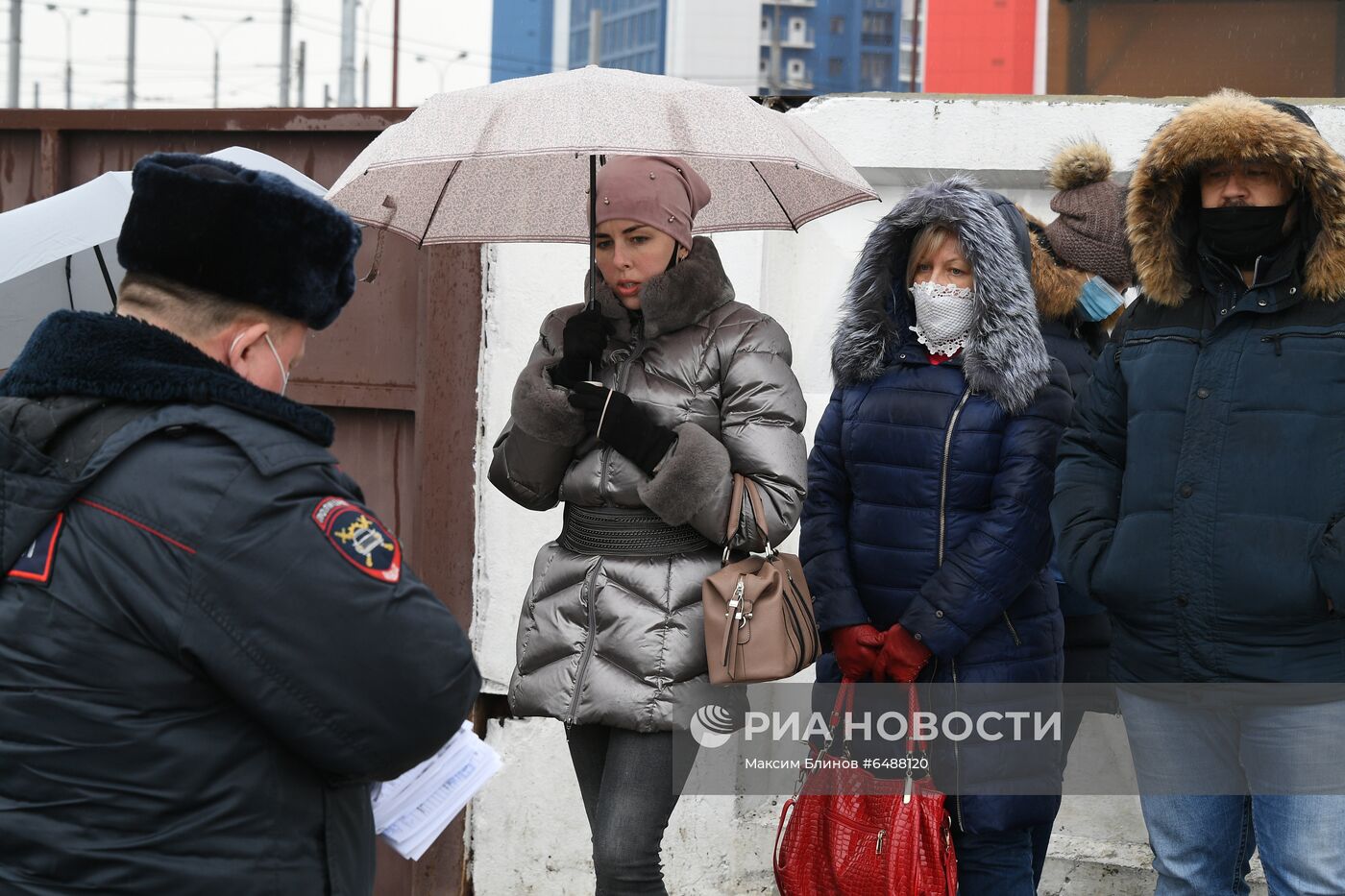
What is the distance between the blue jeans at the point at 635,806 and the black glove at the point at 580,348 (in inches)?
29.3

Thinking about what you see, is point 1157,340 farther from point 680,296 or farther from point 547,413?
point 547,413

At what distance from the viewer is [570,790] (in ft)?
14.3

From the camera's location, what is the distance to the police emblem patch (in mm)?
1599

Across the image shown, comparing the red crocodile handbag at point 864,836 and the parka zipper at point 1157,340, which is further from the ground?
the parka zipper at point 1157,340

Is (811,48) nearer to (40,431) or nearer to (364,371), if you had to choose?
(364,371)

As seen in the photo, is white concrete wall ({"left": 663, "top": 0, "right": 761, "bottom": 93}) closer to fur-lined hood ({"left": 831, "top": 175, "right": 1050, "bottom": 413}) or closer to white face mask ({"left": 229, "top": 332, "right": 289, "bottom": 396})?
fur-lined hood ({"left": 831, "top": 175, "right": 1050, "bottom": 413})

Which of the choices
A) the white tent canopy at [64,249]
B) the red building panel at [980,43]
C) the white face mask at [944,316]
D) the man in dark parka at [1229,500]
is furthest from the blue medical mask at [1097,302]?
the red building panel at [980,43]

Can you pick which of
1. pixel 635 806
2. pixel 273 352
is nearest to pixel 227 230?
pixel 273 352

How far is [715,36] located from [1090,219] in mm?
21253

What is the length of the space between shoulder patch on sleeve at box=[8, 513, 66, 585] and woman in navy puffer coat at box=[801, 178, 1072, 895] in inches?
75.4

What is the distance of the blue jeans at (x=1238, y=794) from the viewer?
262cm

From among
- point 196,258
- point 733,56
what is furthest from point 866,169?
point 733,56

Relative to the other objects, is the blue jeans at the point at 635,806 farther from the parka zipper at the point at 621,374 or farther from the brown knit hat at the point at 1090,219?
the brown knit hat at the point at 1090,219

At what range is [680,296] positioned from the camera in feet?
9.64
